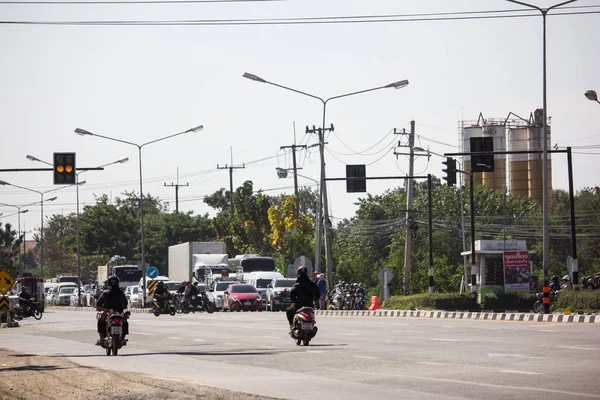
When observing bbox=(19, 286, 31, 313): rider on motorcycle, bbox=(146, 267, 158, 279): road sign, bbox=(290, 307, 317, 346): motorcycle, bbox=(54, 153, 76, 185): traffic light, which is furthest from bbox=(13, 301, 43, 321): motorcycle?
bbox=(290, 307, 317, 346): motorcycle

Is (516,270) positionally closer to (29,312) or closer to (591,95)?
(591,95)

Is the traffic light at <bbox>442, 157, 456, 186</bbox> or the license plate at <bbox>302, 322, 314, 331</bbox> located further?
the traffic light at <bbox>442, 157, 456, 186</bbox>

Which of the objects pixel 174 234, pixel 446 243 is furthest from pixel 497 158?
pixel 174 234

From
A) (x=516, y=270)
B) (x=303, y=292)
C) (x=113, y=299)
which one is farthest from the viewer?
(x=516, y=270)

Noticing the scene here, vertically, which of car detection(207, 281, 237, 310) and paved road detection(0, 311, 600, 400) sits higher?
car detection(207, 281, 237, 310)

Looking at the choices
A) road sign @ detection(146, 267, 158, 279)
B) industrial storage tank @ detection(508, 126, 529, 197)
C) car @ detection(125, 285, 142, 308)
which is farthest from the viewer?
industrial storage tank @ detection(508, 126, 529, 197)

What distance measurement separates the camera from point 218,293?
6525 cm

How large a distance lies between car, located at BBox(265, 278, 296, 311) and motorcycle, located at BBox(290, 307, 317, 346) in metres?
34.4

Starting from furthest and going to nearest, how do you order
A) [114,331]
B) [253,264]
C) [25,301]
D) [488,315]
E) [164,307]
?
[253,264], [25,301], [164,307], [488,315], [114,331]

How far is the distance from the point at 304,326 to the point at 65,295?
74707mm

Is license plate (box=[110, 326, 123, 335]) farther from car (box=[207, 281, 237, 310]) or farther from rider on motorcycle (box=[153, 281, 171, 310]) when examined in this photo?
car (box=[207, 281, 237, 310])

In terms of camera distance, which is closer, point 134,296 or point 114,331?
point 114,331

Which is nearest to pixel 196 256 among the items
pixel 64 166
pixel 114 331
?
pixel 64 166

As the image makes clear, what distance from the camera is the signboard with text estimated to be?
5600 cm
